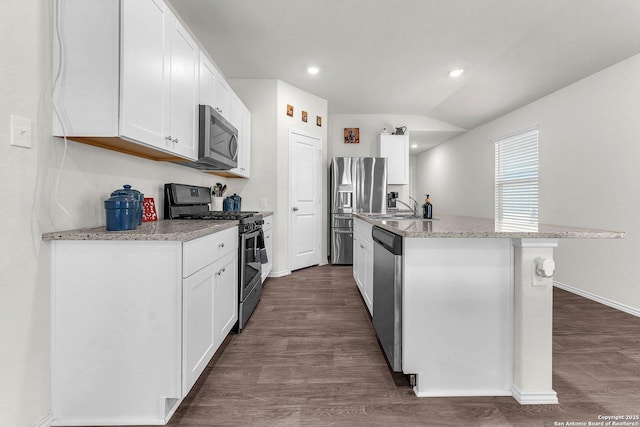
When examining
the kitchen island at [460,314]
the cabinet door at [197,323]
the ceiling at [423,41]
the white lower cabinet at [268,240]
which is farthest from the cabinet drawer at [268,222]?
the kitchen island at [460,314]

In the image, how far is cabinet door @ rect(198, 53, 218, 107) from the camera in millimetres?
2356

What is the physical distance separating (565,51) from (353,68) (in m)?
2.25

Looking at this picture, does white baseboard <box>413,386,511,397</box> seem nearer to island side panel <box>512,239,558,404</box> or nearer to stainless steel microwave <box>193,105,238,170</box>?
island side panel <box>512,239,558,404</box>

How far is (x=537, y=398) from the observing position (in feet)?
4.93

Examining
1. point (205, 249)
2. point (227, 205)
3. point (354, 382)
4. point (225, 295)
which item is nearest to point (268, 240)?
point (227, 205)

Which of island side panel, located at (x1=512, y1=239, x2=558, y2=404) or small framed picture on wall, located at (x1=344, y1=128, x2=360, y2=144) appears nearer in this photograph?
island side panel, located at (x1=512, y1=239, x2=558, y2=404)

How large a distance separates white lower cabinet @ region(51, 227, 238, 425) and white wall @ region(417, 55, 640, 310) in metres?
3.97

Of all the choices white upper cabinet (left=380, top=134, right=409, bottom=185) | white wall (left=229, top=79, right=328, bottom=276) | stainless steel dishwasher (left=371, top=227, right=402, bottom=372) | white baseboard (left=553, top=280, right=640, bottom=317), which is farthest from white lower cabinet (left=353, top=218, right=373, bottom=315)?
white upper cabinet (left=380, top=134, right=409, bottom=185)

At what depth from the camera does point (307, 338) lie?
7.37 ft

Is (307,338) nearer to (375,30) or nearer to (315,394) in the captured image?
(315,394)

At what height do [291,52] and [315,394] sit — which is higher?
[291,52]

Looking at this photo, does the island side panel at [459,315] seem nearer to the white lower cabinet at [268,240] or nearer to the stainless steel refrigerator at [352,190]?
the white lower cabinet at [268,240]

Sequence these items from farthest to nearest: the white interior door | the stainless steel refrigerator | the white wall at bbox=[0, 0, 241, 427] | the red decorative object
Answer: the stainless steel refrigerator < the white interior door < the red decorative object < the white wall at bbox=[0, 0, 241, 427]

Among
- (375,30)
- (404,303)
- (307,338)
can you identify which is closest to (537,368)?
(404,303)
